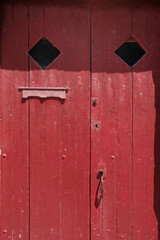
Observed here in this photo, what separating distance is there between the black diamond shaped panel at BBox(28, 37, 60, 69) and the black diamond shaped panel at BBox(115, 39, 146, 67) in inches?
23.1

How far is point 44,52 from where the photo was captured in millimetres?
2234

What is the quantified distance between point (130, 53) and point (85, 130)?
2.69 ft

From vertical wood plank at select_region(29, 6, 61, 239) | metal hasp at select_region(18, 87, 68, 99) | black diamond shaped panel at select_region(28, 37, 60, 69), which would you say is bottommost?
vertical wood plank at select_region(29, 6, 61, 239)

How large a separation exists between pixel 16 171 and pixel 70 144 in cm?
54

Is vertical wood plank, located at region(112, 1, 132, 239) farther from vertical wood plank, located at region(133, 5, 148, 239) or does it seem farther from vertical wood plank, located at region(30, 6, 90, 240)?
vertical wood plank, located at region(30, 6, 90, 240)

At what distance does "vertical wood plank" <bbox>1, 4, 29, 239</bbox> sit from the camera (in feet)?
7.17

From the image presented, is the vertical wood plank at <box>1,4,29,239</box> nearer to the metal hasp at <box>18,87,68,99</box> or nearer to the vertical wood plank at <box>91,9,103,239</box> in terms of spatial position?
the metal hasp at <box>18,87,68,99</box>

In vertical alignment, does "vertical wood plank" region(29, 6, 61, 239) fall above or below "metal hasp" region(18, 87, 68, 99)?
below

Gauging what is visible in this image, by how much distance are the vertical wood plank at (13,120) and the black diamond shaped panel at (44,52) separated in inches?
3.9

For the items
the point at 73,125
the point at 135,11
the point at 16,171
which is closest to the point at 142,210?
the point at 73,125

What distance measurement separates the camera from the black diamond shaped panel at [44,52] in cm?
223

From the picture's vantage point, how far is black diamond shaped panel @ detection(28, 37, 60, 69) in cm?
223

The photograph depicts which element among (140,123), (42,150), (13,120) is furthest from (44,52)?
(140,123)

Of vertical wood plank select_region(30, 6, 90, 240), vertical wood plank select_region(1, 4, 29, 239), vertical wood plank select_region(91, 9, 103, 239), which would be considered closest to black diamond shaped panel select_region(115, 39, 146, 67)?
vertical wood plank select_region(91, 9, 103, 239)
